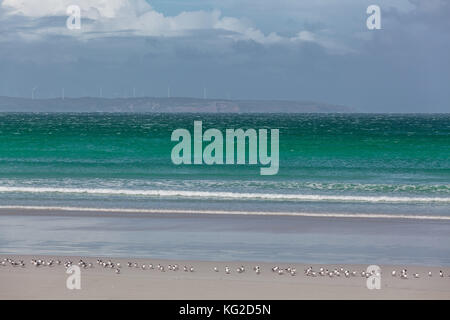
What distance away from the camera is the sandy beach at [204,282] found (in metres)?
11.9

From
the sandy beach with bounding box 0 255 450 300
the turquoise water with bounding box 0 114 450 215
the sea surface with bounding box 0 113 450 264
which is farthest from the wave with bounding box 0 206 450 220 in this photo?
the sandy beach with bounding box 0 255 450 300

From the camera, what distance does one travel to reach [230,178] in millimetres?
31484

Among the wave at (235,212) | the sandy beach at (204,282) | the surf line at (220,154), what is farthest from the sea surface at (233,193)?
the sandy beach at (204,282)

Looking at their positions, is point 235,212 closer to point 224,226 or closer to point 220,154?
point 224,226

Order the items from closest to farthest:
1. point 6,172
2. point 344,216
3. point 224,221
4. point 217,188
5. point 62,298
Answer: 1. point 62,298
2. point 224,221
3. point 344,216
4. point 217,188
5. point 6,172

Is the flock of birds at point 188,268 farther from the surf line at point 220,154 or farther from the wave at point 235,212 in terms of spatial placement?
the surf line at point 220,154

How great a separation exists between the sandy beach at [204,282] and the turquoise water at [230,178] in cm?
867

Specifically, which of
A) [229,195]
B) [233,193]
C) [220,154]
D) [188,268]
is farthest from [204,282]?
[220,154]

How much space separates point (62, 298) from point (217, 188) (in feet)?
54.7

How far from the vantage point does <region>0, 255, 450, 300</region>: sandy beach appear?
1189cm

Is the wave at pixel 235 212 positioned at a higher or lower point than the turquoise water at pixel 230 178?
lower
